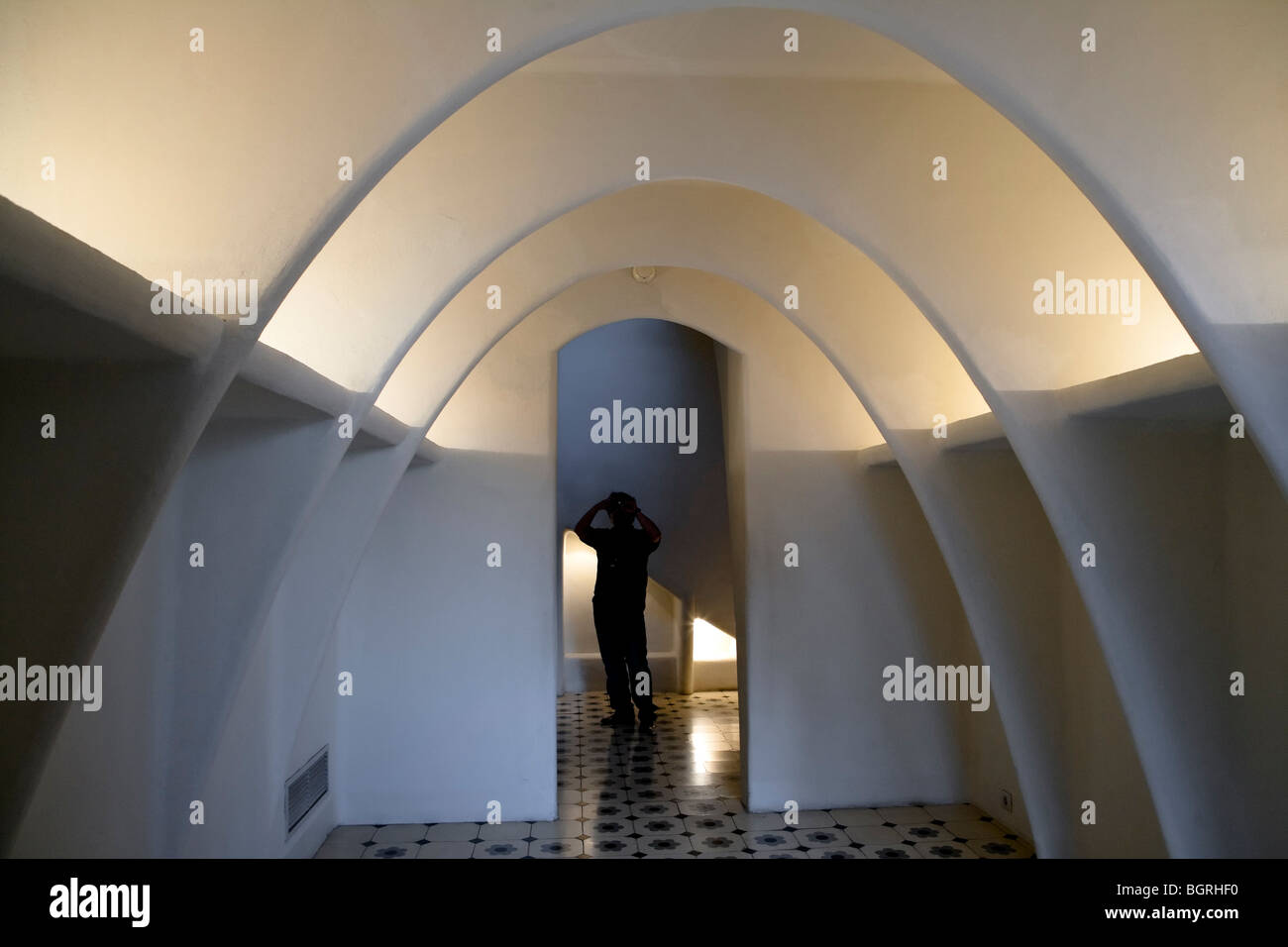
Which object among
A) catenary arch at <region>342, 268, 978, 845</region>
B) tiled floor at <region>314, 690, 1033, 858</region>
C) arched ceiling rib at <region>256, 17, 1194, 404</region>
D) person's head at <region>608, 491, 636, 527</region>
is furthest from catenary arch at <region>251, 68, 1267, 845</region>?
person's head at <region>608, 491, 636, 527</region>

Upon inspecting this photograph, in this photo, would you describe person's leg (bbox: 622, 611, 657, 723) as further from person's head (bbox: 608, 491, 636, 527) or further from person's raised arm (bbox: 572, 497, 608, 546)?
person's raised arm (bbox: 572, 497, 608, 546)

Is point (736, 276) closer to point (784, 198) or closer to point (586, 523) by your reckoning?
point (784, 198)

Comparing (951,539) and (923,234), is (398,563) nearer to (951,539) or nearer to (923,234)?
(951,539)

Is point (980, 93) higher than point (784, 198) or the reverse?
the reverse

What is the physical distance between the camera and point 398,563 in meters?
7.03

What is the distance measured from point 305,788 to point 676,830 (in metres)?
2.45

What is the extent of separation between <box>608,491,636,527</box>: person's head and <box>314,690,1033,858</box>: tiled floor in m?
2.26

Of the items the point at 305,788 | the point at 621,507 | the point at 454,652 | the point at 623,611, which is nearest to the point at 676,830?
the point at 454,652

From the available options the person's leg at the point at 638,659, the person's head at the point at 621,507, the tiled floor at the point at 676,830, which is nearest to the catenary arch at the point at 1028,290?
the tiled floor at the point at 676,830

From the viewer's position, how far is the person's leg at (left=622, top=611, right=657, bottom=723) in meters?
9.87

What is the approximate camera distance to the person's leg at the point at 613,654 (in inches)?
392

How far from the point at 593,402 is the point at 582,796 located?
5285 millimetres

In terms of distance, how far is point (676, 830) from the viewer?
6.50 meters
